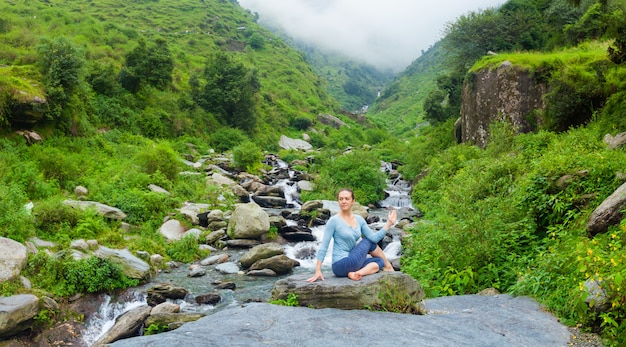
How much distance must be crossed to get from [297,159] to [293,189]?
13224 millimetres

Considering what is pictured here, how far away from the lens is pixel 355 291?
22.8 feet

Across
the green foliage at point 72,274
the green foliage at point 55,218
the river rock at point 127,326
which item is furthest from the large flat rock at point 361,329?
the green foliage at point 55,218

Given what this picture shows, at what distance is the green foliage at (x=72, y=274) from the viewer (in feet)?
41.7

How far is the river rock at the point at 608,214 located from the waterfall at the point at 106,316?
12447 millimetres

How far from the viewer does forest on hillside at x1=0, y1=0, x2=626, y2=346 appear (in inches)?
387

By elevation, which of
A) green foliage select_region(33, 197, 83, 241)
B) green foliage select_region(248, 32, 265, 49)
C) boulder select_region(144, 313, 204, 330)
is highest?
green foliage select_region(248, 32, 265, 49)

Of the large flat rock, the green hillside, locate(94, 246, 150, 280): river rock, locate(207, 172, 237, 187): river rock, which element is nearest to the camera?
the large flat rock

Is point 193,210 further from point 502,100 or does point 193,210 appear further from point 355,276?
point 502,100

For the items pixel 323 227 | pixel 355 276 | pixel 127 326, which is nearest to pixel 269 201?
pixel 323 227

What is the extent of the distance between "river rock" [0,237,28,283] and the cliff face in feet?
80.2

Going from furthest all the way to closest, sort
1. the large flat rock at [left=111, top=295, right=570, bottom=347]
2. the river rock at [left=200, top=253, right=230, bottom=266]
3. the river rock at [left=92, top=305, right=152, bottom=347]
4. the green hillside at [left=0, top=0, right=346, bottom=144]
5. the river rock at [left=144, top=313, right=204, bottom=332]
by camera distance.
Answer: the green hillside at [left=0, top=0, right=346, bottom=144], the river rock at [left=200, top=253, right=230, bottom=266], the river rock at [left=144, top=313, right=204, bottom=332], the river rock at [left=92, top=305, right=152, bottom=347], the large flat rock at [left=111, top=295, right=570, bottom=347]

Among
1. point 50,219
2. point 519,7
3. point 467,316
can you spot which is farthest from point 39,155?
point 519,7

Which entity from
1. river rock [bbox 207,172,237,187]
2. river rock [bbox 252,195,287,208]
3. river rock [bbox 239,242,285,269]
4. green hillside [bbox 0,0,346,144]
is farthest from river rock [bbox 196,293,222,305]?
green hillside [bbox 0,0,346,144]

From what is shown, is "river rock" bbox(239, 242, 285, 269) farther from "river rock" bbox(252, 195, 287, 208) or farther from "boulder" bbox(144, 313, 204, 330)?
"river rock" bbox(252, 195, 287, 208)
